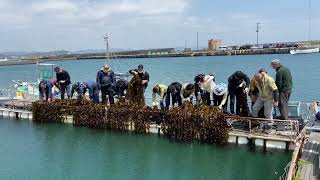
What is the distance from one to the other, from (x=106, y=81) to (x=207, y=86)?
4.69 meters

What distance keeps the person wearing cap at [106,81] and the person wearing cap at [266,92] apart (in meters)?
6.55

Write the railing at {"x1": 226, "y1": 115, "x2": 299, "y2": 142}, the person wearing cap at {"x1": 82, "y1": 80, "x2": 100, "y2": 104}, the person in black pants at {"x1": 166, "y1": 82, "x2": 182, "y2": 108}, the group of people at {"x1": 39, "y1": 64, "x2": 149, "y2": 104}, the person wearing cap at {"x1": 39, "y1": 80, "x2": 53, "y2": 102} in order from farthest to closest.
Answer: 1. the person wearing cap at {"x1": 39, "y1": 80, "x2": 53, "y2": 102}
2. the person wearing cap at {"x1": 82, "y1": 80, "x2": 100, "y2": 104}
3. the group of people at {"x1": 39, "y1": 64, "x2": 149, "y2": 104}
4. the person in black pants at {"x1": 166, "y1": 82, "x2": 182, "y2": 108}
5. the railing at {"x1": 226, "y1": 115, "x2": 299, "y2": 142}

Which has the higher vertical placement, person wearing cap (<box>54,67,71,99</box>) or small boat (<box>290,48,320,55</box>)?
small boat (<box>290,48,320,55</box>)

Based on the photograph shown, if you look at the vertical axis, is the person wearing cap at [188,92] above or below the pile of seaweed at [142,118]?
above

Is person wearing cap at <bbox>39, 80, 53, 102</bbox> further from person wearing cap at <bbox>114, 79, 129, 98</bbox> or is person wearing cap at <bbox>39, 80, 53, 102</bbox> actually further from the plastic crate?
the plastic crate

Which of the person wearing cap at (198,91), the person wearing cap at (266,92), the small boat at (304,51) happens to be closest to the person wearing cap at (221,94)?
the person wearing cap at (198,91)

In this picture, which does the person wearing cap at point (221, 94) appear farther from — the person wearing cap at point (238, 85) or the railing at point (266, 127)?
the railing at point (266, 127)

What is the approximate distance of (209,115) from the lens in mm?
15164

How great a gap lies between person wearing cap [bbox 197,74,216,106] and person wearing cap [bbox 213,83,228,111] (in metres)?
0.25

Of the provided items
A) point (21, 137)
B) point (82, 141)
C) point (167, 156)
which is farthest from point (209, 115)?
point (21, 137)

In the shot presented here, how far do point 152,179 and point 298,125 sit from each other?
481 cm

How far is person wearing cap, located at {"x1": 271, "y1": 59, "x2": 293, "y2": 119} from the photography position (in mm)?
13790

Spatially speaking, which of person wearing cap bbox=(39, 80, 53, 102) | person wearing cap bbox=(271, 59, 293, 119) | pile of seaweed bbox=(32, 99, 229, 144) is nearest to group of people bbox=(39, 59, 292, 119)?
person wearing cap bbox=(271, 59, 293, 119)

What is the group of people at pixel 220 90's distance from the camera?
45.9 ft
